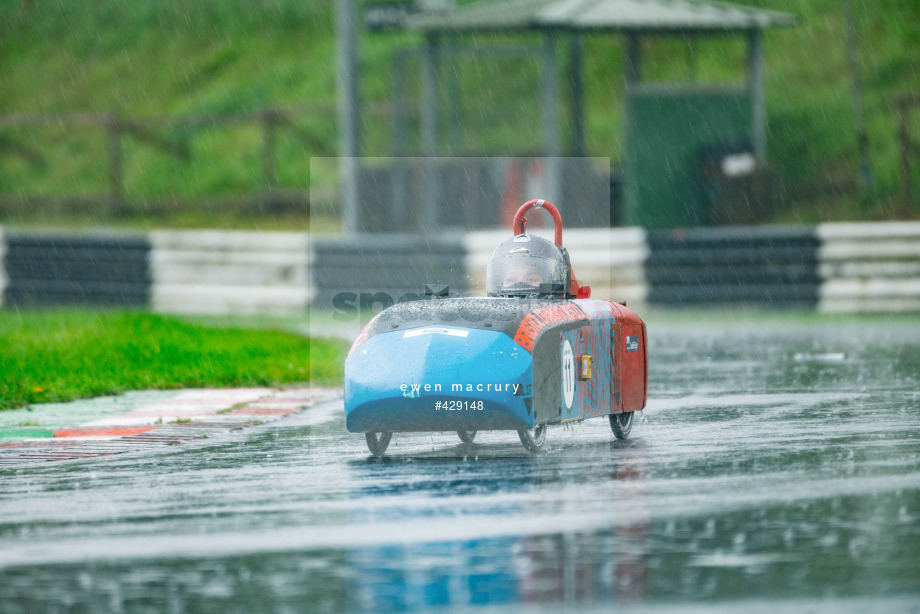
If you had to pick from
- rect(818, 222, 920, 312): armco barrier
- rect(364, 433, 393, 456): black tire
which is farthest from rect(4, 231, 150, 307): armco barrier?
rect(364, 433, 393, 456): black tire

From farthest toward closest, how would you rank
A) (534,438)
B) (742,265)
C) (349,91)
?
(349,91)
(742,265)
(534,438)

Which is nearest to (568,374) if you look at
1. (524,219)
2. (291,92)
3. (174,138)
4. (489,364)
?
(489,364)

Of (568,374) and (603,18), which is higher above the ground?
(603,18)

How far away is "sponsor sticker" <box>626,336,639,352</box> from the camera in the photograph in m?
10.8

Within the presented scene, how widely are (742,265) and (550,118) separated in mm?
3558

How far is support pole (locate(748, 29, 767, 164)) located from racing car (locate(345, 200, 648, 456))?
14384 millimetres

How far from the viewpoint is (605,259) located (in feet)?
68.5

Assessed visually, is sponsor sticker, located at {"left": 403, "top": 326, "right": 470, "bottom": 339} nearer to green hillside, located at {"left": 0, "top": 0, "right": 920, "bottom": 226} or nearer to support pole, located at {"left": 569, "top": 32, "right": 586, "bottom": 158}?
support pole, located at {"left": 569, "top": 32, "right": 586, "bottom": 158}

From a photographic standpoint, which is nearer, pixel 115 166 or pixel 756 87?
pixel 756 87

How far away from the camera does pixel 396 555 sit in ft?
22.2

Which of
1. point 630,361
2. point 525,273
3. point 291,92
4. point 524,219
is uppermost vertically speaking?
point 291,92

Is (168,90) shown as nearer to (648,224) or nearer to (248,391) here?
(648,224)

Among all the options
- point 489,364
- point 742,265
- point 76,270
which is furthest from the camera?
point 76,270

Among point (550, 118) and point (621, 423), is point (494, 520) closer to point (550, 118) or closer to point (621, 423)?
point (621, 423)
